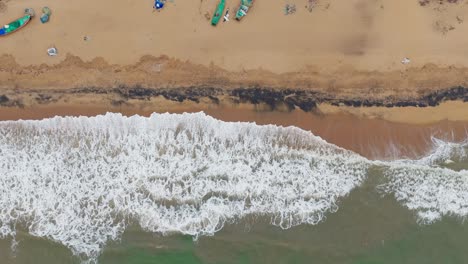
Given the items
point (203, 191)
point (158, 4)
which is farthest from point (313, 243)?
point (158, 4)

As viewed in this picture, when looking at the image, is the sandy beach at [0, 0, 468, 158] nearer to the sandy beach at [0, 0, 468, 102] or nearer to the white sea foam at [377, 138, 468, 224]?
the sandy beach at [0, 0, 468, 102]

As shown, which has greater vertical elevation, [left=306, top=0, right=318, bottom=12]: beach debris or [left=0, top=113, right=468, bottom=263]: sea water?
[left=306, top=0, right=318, bottom=12]: beach debris

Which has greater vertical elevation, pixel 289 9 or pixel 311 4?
pixel 311 4

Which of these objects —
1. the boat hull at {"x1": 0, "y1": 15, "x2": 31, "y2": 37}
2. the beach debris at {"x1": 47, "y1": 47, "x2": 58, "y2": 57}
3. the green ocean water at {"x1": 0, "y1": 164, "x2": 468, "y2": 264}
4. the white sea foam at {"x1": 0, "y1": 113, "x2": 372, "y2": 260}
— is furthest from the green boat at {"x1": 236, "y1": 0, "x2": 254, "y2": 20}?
the boat hull at {"x1": 0, "y1": 15, "x2": 31, "y2": 37}

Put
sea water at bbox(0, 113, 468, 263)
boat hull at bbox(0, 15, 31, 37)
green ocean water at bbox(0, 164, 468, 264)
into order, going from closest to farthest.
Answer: green ocean water at bbox(0, 164, 468, 264) → sea water at bbox(0, 113, 468, 263) → boat hull at bbox(0, 15, 31, 37)

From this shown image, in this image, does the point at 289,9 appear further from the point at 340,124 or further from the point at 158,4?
the point at 158,4

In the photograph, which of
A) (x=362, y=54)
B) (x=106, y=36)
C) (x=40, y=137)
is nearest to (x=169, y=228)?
(x=40, y=137)
